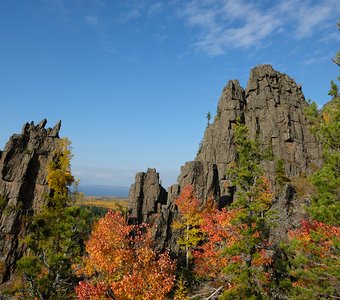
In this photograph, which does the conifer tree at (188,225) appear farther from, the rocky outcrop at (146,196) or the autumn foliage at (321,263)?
the autumn foliage at (321,263)

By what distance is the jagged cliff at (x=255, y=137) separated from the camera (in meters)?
65.6

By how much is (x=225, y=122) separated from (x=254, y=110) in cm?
1143

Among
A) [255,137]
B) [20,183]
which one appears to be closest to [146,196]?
[20,183]

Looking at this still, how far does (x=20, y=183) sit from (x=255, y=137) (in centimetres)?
6226

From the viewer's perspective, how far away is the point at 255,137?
285 feet

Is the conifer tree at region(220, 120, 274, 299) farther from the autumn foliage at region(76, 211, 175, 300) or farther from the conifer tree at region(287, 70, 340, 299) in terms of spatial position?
the autumn foliage at region(76, 211, 175, 300)

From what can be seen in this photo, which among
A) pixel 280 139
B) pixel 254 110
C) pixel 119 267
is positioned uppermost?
pixel 254 110

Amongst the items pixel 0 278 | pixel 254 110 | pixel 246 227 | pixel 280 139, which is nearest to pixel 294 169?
pixel 280 139

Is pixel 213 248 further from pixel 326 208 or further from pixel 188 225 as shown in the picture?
pixel 326 208

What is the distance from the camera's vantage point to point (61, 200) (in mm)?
47812

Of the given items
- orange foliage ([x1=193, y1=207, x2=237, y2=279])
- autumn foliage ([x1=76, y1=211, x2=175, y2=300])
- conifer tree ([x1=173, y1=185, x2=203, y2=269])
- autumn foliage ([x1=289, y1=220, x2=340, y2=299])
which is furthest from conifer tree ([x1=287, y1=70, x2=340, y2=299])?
conifer tree ([x1=173, y1=185, x2=203, y2=269])

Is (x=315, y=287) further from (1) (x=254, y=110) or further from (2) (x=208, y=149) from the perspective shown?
(1) (x=254, y=110)

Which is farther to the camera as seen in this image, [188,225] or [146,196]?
[146,196]

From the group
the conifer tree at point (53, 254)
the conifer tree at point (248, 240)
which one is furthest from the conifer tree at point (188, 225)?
the conifer tree at point (53, 254)
